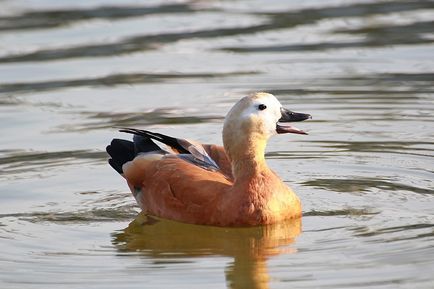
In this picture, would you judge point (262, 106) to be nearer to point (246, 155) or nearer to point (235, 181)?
point (246, 155)

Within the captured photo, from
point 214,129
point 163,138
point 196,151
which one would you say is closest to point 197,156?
point 196,151

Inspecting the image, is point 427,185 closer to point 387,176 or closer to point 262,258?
point 387,176

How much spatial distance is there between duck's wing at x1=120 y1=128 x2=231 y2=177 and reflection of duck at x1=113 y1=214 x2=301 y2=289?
0.62 metres

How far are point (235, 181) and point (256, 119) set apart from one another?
571mm

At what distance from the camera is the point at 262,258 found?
35.4ft

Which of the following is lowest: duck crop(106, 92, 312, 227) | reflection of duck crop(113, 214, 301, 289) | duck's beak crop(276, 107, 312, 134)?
reflection of duck crop(113, 214, 301, 289)

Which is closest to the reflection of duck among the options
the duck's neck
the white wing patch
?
the duck's neck

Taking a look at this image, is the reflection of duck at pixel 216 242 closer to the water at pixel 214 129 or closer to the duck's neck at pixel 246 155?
the water at pixel 214 129

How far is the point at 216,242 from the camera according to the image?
11336mm

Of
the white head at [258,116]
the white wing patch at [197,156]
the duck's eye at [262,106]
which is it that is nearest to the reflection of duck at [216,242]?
the white wing patch at [197,156]

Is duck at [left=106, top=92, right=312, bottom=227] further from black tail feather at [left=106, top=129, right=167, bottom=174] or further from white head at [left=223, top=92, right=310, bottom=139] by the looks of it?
black tail feather at [left=106, top=129, right=167, bottom=174]

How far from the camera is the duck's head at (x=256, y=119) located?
38.1 ft

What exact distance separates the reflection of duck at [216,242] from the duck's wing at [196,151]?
624mm

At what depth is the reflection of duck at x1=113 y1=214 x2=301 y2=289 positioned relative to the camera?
10.7 m
